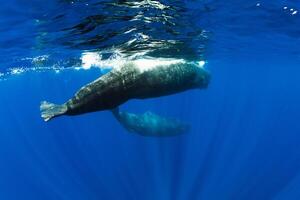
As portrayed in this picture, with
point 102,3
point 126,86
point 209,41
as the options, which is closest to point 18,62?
point 209,41

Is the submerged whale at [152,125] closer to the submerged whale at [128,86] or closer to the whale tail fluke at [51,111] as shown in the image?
the submerged whale at [128,86]

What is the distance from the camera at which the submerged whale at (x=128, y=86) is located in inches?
235

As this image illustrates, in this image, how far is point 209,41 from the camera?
1798 cm

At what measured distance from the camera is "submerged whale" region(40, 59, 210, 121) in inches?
235

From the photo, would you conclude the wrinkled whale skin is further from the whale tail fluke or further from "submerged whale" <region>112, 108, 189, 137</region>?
"submerged whale" <region>112, 108, 189, 137</region>

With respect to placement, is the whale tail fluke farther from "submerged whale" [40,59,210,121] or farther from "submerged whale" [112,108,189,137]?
"submerged whale" [112,108,189,137]

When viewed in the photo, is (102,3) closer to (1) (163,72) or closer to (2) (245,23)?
(1) (163,72)

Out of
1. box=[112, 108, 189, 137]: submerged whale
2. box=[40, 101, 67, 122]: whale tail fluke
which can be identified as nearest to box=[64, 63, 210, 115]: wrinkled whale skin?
box=[40, 101, 67, 122]: whale tail fluke

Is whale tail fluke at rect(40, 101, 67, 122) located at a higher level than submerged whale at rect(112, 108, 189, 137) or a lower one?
higher

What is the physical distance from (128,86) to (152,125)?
508 centimetres

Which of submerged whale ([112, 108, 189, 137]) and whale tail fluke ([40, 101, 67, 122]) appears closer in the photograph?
whale tail fluke ([40, 101, 67, 122])

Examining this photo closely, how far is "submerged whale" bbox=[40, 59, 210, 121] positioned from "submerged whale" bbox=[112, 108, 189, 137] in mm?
2253

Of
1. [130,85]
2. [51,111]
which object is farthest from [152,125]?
[51,111]

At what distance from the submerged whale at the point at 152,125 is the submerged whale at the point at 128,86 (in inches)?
88.7
